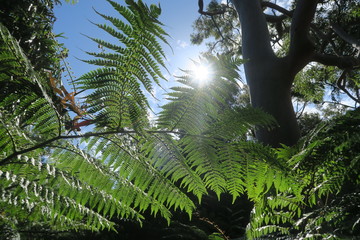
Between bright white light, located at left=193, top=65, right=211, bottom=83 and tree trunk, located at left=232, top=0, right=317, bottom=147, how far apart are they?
2.39m

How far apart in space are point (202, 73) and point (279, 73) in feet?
9.95

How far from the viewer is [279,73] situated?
11.0 feet

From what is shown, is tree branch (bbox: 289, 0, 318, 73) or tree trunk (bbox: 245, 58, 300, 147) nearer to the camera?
tree trunk (bbox: 245, 58, 300, 147)

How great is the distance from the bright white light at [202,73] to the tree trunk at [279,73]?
2.39m

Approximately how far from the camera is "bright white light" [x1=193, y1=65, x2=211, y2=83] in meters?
0.63

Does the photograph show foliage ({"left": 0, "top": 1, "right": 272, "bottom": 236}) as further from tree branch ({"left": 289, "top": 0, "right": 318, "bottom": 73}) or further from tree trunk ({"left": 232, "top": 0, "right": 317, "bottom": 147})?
tree branch ({"left": 289, "top": 0, "right": 318, "bottom": 73})

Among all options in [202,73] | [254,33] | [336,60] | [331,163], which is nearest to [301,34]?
[254,33]

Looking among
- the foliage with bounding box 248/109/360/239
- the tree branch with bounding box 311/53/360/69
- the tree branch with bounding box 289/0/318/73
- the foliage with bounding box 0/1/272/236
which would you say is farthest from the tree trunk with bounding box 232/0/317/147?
the foliage with bounding box 0/1/272/236

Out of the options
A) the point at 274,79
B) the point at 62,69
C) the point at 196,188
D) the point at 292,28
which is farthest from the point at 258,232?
the point at 292,28

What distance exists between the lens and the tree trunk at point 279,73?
2912 mm

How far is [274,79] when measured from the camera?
11.0 feet

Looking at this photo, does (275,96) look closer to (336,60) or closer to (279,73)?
(279,73)

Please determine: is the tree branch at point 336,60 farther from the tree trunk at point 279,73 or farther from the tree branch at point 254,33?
the tree branch at point 254,33

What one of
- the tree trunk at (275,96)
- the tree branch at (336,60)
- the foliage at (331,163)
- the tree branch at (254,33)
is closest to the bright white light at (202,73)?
the foliage at (331,163)
